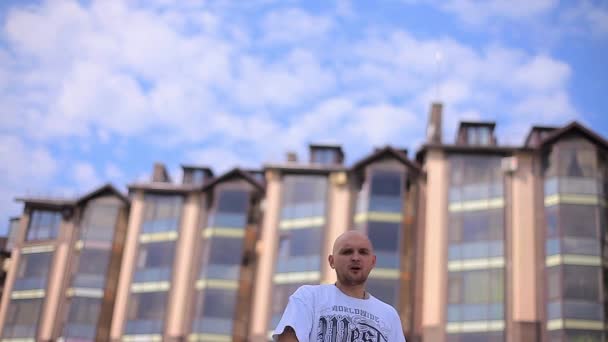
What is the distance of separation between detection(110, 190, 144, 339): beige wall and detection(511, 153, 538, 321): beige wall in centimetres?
2163

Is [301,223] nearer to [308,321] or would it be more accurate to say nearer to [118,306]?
[118,306]

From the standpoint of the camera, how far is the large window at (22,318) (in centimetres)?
4822

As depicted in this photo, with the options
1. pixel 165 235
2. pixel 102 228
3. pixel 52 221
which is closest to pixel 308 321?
pixel 165 235

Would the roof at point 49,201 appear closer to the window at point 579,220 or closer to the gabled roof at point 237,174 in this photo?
the gabled roof at point 237,174

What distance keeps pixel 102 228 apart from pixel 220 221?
27.0 feet

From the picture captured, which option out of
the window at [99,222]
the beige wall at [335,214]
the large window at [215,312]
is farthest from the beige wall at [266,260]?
the window at [99,222]

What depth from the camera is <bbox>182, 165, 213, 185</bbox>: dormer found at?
50.9 m

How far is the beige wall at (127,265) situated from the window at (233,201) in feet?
17.4

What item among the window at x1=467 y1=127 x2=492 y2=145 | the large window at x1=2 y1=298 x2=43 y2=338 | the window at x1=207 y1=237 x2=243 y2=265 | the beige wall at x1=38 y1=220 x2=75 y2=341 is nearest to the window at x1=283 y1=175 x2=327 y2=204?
the window at x1=207 y1=237 x2=243 y2=265

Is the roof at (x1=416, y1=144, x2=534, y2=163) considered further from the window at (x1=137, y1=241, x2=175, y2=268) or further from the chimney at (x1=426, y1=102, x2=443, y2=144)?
the window at (x1=137, y1=241, x2=175, y2=268)

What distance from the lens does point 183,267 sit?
46.2m

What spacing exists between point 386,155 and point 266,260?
8.57 meters

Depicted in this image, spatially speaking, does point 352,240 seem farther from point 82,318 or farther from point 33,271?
point 33,271

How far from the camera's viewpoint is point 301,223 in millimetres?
44031
